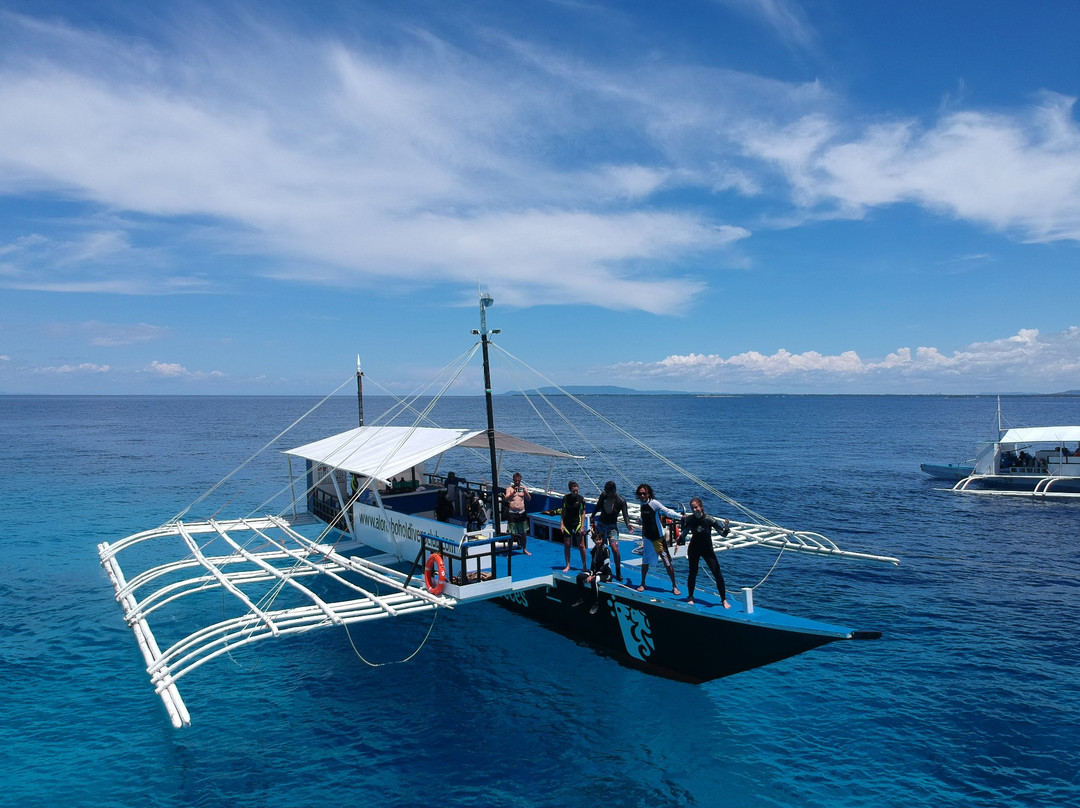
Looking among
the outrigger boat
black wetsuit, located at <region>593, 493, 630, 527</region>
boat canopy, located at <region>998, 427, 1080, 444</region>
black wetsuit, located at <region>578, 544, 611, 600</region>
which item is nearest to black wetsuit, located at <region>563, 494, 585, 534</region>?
black wetsuit, located at <region>593, 493, 630, 527</region>

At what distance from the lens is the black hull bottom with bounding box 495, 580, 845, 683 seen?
12.3m

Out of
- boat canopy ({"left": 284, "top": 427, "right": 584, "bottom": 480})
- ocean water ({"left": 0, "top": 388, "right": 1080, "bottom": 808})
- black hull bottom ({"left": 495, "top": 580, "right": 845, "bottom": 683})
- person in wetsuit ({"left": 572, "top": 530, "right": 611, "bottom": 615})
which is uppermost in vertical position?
boat canopy ({"left": 284, "top": 427, "right": 584, "bottom": 480})

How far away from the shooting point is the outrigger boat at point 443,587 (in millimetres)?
12727

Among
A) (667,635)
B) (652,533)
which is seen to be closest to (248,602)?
(652,533)

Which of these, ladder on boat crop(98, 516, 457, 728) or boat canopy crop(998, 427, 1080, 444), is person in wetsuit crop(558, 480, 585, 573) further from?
boat canopy crop(998, 427, 1080, 444)

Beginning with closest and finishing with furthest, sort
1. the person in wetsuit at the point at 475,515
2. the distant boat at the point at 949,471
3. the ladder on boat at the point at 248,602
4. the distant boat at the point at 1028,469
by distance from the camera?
the ladder on boat at the point at 248,602, the person in wetsuit at the point at 475,515, the distant boat at the point at 1028,469, the distant boat at the point at 949,471

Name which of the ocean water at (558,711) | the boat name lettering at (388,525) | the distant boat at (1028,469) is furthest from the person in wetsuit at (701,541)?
the distant boat at (1028,469)

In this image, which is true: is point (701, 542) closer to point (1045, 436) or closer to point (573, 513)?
point (573, 513)

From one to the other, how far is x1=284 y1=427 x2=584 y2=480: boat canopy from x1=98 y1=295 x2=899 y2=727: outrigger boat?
7 cm

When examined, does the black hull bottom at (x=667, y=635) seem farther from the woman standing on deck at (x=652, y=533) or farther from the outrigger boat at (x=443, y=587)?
the woman standing on deck at (x=652, y=533)

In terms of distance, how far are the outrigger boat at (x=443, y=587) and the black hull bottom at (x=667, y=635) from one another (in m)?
0.03

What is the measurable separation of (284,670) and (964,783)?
1486cm

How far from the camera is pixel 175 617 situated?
19.8 metres

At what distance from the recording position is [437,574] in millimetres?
14281
